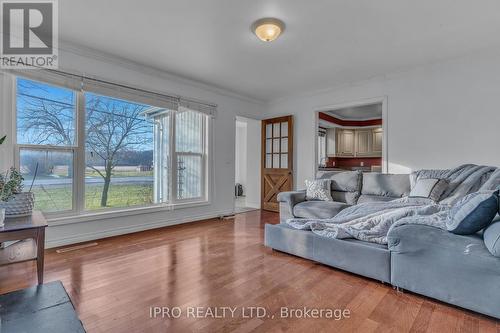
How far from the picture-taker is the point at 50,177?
10.7 feet

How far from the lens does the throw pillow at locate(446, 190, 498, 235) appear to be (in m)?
1.75

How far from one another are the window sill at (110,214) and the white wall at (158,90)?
38mm

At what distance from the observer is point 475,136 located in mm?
3613

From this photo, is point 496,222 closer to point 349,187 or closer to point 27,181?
point 349,187

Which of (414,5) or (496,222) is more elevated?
(414,5)

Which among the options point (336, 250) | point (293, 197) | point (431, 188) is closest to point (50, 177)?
point (293, 197)

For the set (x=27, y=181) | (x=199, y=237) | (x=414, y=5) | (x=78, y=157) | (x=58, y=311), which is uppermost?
(x=414, y=5)

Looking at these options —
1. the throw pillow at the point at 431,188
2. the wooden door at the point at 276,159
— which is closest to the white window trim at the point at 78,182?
the wooden door at the point at 276,159

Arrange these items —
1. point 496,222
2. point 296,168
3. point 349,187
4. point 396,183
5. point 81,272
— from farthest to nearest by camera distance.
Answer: point 296,168, point 349,187, point 396,183, point 81,272, point 496,222

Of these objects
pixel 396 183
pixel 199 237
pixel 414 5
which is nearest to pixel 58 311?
pixel 199 237

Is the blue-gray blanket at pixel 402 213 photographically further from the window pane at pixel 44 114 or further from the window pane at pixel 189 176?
the window pane at pixel 44 114

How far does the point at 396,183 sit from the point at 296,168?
2306mm

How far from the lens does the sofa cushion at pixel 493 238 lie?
5.36 feet

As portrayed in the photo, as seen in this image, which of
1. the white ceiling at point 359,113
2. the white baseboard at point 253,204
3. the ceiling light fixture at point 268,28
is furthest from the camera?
the white ceiling at point 359,113
